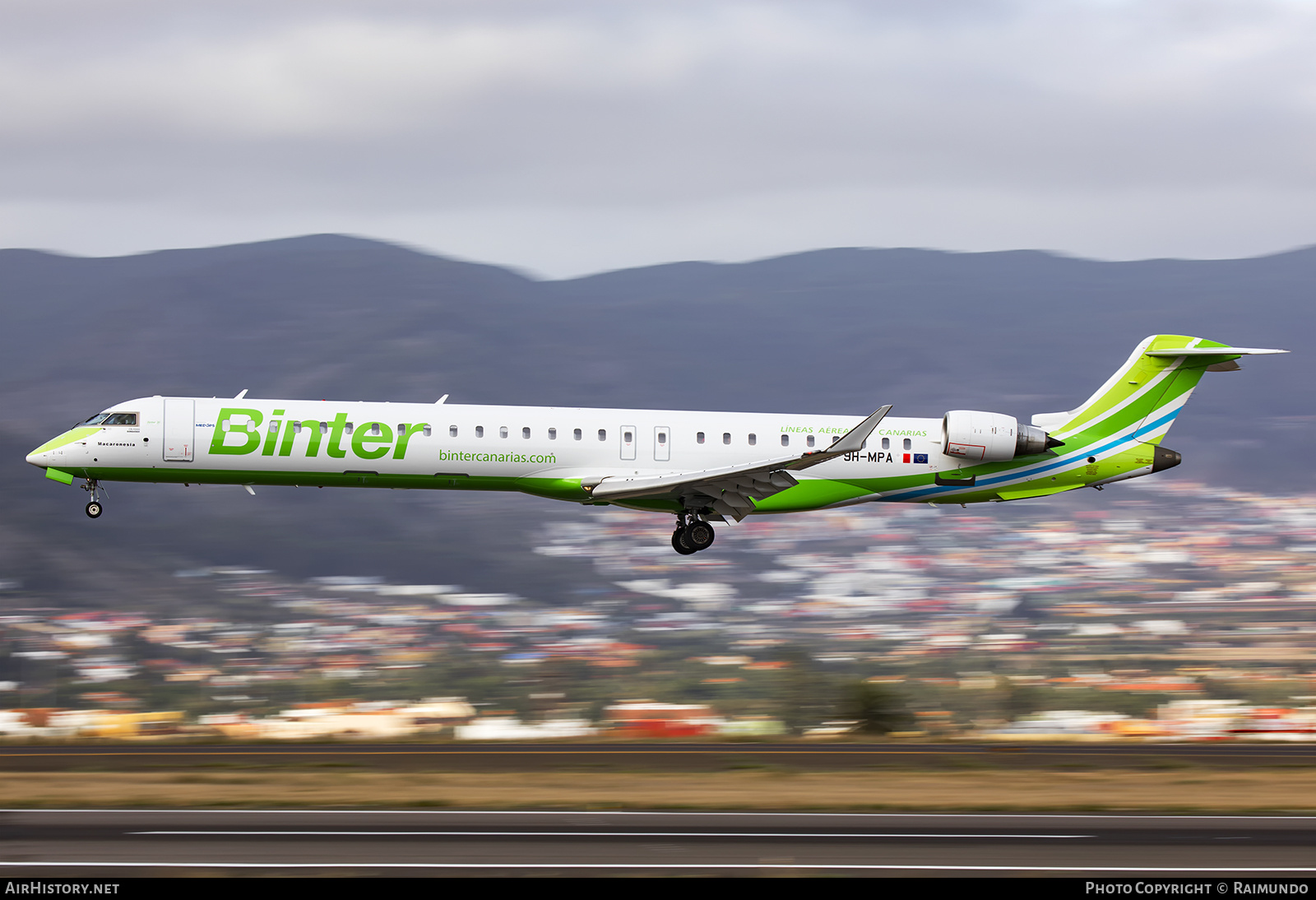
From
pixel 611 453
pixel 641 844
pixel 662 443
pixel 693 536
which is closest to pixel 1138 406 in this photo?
pixel 693 536

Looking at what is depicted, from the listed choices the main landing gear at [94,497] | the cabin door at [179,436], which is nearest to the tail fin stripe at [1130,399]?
the cabin door at [179,436]

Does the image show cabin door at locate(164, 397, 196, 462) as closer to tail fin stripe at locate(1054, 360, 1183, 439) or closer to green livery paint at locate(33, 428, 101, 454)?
green livery paint at locate(33, 428, 101, 454)

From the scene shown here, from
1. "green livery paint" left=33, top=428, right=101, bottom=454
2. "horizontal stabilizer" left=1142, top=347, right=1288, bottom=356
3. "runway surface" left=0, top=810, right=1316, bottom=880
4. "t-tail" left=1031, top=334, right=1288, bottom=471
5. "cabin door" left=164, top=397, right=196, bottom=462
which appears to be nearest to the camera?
"runway surface" left=0, top=810, right=1316, bottom=880

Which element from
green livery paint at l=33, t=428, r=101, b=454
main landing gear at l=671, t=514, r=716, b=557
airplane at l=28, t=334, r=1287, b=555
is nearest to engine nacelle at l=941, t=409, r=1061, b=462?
airplane at l=28, t=334, r=1287, b=555

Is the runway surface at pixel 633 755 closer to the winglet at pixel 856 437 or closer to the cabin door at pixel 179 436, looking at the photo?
the cabin door at pixel 179 436

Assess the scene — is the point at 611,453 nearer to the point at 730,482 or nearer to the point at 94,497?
the point at 730,482

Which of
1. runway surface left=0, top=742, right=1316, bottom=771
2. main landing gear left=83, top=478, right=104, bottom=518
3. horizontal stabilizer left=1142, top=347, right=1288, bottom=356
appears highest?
horizontal stabilizer left=1142, top=347, right=1288, bottom=356

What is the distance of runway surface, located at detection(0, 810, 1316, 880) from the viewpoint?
1809 centimetres

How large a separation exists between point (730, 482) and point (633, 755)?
22.4 feet

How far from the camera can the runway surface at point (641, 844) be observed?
18.1 metres

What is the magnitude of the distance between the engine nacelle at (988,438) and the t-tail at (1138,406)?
61.4 inches

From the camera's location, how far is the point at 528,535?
96.8 metres

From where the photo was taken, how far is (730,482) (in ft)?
105

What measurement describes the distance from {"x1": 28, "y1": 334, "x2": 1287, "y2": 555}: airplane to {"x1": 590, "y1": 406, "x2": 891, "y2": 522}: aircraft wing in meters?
0.05
